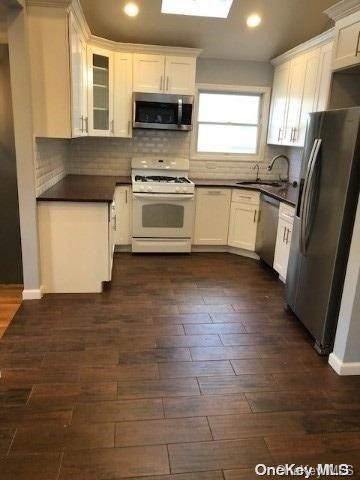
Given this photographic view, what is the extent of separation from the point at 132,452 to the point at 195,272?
2.59 m

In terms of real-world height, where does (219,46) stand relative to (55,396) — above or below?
above

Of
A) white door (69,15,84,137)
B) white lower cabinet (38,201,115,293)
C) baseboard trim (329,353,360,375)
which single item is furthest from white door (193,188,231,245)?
baseboard trim (329,353,360,375)

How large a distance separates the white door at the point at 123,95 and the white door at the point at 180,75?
46 centimetres

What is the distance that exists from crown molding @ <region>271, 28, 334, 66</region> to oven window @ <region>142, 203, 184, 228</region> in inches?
86.4

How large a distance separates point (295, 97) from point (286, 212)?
1.51 metres

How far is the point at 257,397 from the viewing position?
2176mm

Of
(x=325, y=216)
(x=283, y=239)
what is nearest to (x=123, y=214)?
(x=283, y=239)

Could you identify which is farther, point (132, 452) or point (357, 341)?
point (357, 341)

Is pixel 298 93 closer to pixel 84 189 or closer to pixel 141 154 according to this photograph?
pixel 141 154

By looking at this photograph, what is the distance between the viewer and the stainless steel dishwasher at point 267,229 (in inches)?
160

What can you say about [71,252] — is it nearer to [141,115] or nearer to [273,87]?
[141,115]

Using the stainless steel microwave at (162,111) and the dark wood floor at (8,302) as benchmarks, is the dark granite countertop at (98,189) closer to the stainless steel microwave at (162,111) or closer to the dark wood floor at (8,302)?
the stainless steel microwave at (162,111)

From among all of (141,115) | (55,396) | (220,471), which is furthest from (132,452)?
(141,115)

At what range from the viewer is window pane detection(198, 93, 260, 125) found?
5.07 metres
